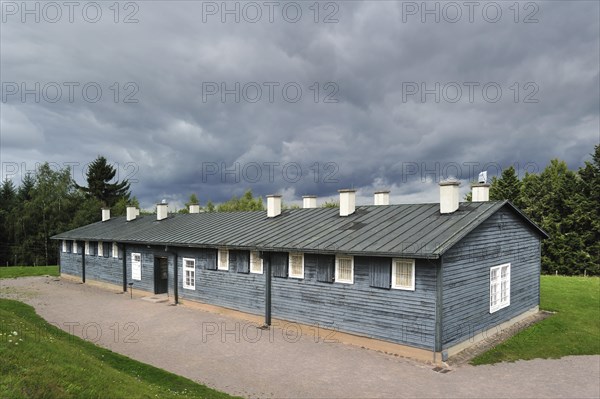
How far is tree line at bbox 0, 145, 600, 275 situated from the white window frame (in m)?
31.3

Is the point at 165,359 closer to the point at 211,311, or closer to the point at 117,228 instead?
the point at 211,311

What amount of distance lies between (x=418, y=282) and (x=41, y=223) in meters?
48.7

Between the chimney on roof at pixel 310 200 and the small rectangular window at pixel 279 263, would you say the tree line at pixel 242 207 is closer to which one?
the chimney on roof at pixel 310 200

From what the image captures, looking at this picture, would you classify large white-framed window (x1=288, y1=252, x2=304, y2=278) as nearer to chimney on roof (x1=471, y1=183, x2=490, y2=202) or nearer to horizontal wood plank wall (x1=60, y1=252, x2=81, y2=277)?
chimney on roof (x1=471, y1=183, x2=490, y2=202)

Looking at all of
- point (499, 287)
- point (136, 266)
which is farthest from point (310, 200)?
point (136, 266)

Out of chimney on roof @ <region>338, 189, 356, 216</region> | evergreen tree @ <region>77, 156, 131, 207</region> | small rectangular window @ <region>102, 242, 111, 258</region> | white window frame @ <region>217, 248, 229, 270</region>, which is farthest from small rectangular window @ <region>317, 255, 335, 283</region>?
evergreen tree @ <region>77, 156, 131, 207</region>

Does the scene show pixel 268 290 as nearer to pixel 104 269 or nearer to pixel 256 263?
pixel 256 263

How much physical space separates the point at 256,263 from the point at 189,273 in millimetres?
5259

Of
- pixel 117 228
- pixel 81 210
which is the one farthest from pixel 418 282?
pixel 81 210

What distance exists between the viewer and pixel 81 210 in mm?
47375

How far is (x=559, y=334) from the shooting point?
14586 mm

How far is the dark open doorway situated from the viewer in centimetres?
2292

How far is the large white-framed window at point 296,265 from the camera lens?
1534cm

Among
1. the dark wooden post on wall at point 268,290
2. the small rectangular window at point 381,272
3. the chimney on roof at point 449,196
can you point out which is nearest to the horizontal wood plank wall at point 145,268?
the dark wooden post on wall at point 268,290
